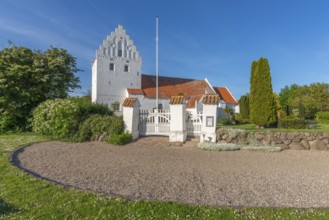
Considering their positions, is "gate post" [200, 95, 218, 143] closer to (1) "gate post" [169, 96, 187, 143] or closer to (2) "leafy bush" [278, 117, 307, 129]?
(1) "gate post" [169, 96, 187, 143]

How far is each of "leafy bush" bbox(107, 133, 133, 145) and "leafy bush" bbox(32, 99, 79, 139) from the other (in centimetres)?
254

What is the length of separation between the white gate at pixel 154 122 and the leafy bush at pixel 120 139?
1281 mm

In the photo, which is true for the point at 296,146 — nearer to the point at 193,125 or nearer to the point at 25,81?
the point at 193,125

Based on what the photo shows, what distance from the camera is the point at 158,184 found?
471 centimetres

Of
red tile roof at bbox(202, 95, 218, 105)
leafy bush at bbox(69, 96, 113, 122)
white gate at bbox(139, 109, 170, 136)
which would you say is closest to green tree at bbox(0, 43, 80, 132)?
leafy bush at bbox(69, 96, 113, 122)

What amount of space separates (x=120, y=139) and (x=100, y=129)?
5.31 feet

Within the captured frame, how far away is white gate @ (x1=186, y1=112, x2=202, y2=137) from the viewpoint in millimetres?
11180

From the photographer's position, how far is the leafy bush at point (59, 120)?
11062mm

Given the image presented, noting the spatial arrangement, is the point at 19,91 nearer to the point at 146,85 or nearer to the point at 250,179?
the point at 250,179

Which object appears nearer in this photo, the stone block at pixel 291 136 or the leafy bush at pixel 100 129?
the stone block at pixel 291 136

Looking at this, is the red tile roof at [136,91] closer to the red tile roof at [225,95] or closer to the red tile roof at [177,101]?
the red tile roof at [225,95]

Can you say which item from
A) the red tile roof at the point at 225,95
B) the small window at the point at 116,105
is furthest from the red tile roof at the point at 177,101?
the red tile roof at the point at 225,95

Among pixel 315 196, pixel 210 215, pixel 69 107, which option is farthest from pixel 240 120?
pixel 210 215

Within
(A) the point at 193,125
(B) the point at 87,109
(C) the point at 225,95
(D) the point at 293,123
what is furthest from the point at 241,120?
(B) the point at 87,109
